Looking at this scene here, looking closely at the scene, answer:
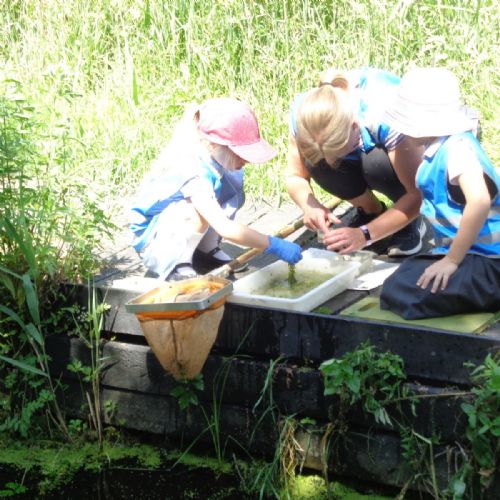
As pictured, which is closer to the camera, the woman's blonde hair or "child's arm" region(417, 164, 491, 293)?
"child's arm" region(417, 164, 491, 293)

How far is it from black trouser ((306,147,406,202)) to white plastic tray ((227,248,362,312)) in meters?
0.31

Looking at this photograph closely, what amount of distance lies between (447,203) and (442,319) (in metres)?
0.38

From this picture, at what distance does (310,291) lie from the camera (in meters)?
3.38

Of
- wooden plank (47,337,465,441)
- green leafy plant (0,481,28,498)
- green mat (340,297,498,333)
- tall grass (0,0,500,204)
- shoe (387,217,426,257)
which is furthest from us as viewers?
tall grass (0,0,500,204)

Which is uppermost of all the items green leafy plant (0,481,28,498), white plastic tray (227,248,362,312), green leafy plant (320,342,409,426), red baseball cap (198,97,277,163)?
red baseball cap (198,97,277,163)

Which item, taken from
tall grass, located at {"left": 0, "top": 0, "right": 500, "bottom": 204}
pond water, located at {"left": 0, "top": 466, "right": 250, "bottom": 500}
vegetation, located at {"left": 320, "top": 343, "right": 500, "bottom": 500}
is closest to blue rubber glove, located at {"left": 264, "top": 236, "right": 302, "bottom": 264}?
vegetation, located at {"left": 320, "top": 343, "right": 500, "bottom": 500}

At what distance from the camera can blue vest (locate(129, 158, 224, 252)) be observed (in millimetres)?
3707

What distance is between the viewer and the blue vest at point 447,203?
3137 mm

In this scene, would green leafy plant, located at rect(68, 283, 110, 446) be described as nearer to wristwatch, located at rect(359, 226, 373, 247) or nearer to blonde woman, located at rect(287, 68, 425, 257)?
blonde woman, located at rect(287, 68, 425, 257)

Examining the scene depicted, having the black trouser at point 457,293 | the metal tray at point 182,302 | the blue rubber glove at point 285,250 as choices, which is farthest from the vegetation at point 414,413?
the blue rubber glove at point 285,250

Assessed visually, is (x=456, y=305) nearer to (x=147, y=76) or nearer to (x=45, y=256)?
(x=45, y=256)

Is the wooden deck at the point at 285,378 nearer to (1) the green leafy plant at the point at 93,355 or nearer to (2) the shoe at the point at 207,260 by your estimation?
(1) the green leafy plant at the point at 93,355

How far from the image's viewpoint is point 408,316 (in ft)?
10.4

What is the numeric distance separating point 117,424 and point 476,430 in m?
1.37
